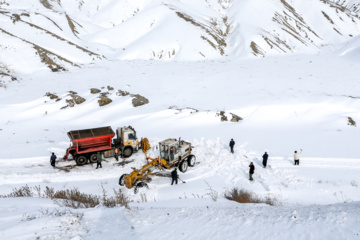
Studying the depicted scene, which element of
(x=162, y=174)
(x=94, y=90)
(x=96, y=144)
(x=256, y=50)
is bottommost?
(x=162, y=174)

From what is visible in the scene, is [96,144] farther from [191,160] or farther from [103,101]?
[103,101]

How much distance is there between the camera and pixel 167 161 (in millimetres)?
13203

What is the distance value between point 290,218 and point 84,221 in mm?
5075

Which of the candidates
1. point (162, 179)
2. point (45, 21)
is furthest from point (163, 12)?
point (162, 179)

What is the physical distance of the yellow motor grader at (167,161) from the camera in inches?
468

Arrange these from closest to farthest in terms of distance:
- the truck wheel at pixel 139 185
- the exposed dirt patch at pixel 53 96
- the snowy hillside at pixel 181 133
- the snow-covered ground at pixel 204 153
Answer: the snow-covered ground at pixel 204 153 → the snowy hillside at pixel 181 133 → the truck wheel at pixel 139 185 → the exposed dirt patch at pixel 53 96

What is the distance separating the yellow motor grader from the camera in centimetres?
1189

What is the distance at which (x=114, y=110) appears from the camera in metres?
23.9

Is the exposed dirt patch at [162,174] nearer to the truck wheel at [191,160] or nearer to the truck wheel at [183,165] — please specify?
the truck wheel at [183,165]

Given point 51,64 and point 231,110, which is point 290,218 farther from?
point 51,64

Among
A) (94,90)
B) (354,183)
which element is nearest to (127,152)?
(354,183)

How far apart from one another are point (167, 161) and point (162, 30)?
183 feet

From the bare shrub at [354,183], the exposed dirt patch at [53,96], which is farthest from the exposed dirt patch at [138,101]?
the bare shrub at [354,183]

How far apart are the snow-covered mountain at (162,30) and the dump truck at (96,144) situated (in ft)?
86.6
